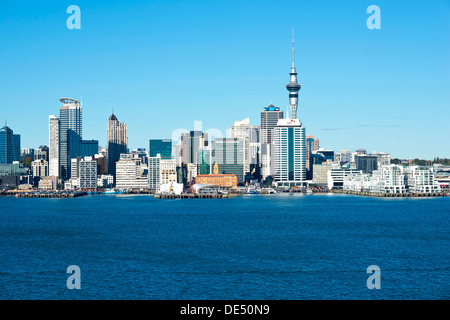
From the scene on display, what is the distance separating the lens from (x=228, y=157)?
17350 cm

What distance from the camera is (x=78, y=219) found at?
2462 inches

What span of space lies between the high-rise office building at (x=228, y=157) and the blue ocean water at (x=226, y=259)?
380ft

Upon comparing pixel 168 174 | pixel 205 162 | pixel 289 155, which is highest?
pixel 289 155

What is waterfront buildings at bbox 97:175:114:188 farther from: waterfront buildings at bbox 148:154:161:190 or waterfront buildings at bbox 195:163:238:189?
waterfront buildings at bbox 195:163:238:189

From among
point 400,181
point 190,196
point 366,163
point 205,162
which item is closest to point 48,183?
point 205,162

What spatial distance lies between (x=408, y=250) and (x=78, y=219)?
36.6 metres

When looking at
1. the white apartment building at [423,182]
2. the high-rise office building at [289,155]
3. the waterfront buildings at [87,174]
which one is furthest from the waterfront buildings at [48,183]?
the white apartment building at [423,182]

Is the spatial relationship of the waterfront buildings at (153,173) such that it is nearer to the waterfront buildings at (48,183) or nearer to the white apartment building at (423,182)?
the waterfront buildings at (48,183)

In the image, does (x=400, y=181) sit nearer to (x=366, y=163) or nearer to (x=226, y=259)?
(x=366, y=163)

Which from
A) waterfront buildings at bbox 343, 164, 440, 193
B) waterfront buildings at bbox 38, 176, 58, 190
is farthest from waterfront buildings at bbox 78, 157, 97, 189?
waterfront buildings at bbox 343, 164, 440, 193

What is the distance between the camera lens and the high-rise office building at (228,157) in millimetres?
172125

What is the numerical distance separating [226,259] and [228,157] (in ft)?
459

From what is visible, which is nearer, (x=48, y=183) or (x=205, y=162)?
(x=48, y=183)
